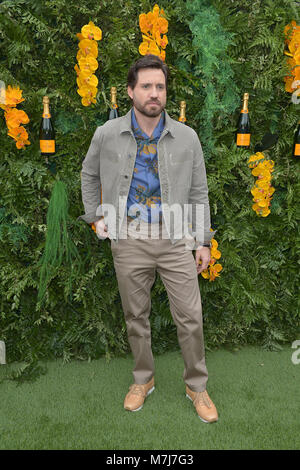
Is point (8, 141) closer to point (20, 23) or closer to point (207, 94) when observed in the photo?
point (20, 23)

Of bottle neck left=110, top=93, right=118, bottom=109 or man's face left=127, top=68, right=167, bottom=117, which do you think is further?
bottle neck left=110, top=93, right=118, bottom=109

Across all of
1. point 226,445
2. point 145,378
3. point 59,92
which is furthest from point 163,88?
point 226,445

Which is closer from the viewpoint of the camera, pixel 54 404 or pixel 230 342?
pixel 54 404

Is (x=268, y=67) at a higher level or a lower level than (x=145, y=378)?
higher

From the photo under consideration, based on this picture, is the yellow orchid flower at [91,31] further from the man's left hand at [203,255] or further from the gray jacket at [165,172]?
the man's left hand at [203,255]

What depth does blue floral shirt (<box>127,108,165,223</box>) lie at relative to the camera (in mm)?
2535

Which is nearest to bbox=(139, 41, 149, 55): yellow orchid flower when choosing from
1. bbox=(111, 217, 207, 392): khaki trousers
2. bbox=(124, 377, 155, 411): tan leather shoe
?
bbox=(111, 217, 207, 392): khaki trousers

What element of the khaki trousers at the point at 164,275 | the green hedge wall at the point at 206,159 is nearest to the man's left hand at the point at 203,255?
the khaki trousers at the point at 164,275

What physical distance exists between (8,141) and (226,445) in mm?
2583

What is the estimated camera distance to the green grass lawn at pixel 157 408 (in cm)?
258

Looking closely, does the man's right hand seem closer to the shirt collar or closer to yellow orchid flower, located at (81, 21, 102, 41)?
the shirt collar

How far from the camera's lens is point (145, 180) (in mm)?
2537

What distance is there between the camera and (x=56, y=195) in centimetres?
309

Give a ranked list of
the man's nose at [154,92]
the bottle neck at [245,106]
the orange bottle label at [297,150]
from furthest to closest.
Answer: the orange bottle label at [297,150] → the bottle neck at [245,106] → the man's nose at [154,92]
